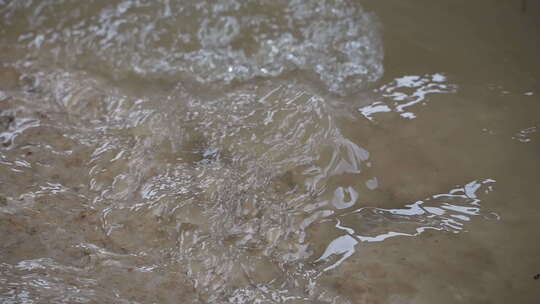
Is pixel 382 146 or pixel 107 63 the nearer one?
pixel 382 146

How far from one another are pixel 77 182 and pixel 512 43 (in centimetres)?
198

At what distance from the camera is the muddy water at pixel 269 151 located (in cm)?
169

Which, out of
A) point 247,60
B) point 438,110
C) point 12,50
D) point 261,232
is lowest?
point 261,232

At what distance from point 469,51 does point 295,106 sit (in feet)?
2.94

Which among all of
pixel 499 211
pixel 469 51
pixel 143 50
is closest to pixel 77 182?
pixel 143 50

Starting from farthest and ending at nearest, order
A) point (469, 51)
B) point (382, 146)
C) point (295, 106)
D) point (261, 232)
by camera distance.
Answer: point (469, 51)
point (295, 106)
point (382, 146)
point (261, 232)

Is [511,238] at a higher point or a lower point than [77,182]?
lower

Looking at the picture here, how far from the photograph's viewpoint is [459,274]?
66.6 inches

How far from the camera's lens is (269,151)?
2090mm

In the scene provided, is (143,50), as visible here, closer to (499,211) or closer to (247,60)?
(247,60)

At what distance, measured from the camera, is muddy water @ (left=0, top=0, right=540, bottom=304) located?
169 centimetres

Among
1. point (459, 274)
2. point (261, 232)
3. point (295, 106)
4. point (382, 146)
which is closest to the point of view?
point (459, 274)

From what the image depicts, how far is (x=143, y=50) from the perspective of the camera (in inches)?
102

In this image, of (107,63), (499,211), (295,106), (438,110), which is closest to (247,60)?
(295,106)
